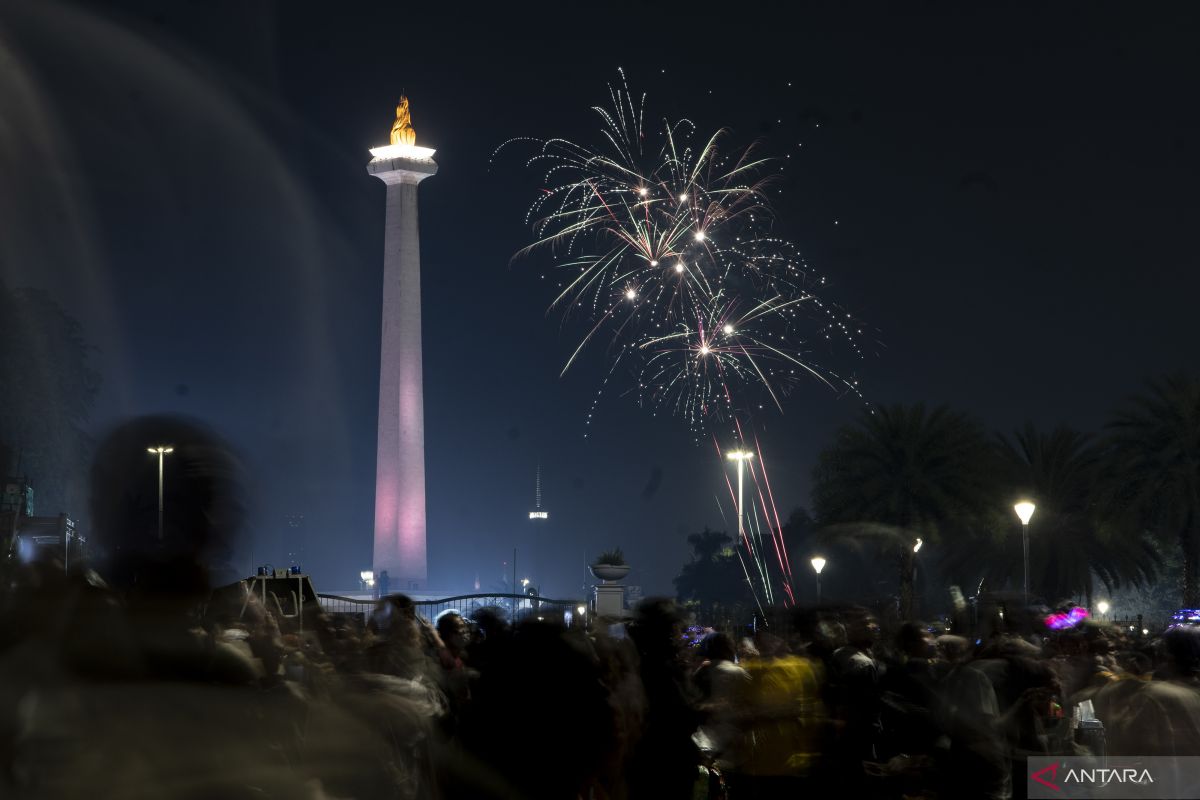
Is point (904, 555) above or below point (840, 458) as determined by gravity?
below

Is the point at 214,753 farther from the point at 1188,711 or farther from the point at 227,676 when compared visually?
the point at 1188,711

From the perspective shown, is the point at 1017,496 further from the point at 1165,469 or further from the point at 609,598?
the point at 609,598

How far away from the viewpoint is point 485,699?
425 centimetres

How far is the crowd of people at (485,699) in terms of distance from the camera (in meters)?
4.14

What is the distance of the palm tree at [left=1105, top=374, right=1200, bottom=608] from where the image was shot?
43.3 metres

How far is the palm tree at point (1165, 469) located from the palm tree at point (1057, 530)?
13.6 feet

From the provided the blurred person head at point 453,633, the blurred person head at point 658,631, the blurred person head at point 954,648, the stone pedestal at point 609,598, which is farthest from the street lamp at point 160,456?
the stone pedestal at point 609,598

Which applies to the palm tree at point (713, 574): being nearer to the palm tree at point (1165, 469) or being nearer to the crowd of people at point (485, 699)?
the palm tree at point (1165, 469)

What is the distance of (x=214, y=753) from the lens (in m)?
4.24

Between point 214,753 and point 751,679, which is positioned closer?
point 214,753

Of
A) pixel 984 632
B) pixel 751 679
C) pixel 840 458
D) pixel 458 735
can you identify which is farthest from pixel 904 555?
pixel 458 735

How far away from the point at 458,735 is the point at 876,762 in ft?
22.4

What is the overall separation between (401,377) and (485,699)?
65.6m

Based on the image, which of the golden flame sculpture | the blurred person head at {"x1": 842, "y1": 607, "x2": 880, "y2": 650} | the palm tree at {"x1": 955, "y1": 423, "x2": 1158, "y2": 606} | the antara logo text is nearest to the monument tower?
the golden flame sculpture
